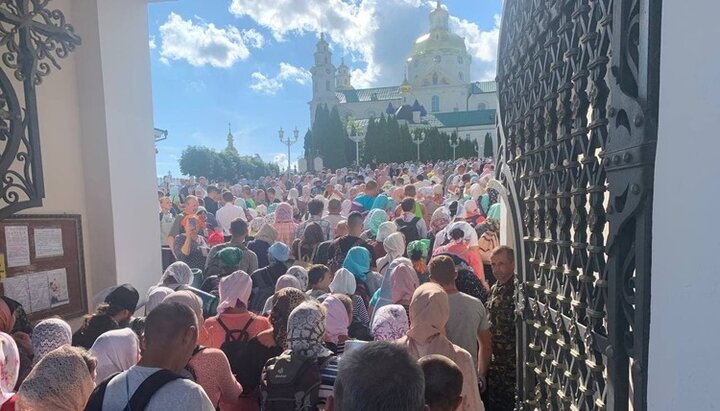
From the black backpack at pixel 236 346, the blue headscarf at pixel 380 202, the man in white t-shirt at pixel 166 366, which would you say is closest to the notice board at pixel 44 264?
the black backpack at pixel 236 346

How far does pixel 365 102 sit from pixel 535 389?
335 ft

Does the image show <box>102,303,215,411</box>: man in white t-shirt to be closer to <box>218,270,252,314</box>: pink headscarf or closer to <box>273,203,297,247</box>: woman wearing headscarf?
<box>218,270,252,314</box>: pink headscarf

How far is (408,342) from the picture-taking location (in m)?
3.29

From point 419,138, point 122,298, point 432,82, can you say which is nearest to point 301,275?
point 122,298

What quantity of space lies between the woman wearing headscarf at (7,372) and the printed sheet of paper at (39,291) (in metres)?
1.51

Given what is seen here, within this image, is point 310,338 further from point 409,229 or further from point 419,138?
point 419,138

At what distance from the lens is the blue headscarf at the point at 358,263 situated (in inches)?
210

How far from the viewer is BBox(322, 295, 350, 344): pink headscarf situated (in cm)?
363

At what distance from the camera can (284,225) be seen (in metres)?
7.87

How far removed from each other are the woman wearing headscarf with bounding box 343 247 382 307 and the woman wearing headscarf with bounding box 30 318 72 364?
9.04 feet

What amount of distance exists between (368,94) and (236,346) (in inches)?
4326

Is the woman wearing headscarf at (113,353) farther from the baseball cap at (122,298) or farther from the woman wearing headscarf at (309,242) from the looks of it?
the woman wearing headscarf at (309,242)

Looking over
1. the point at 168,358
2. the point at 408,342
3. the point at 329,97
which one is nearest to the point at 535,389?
the point at 408,342

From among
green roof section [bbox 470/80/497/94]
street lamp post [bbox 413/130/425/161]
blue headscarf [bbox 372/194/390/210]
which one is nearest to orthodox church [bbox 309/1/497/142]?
green roof section [bbox 470/80/497/94]
